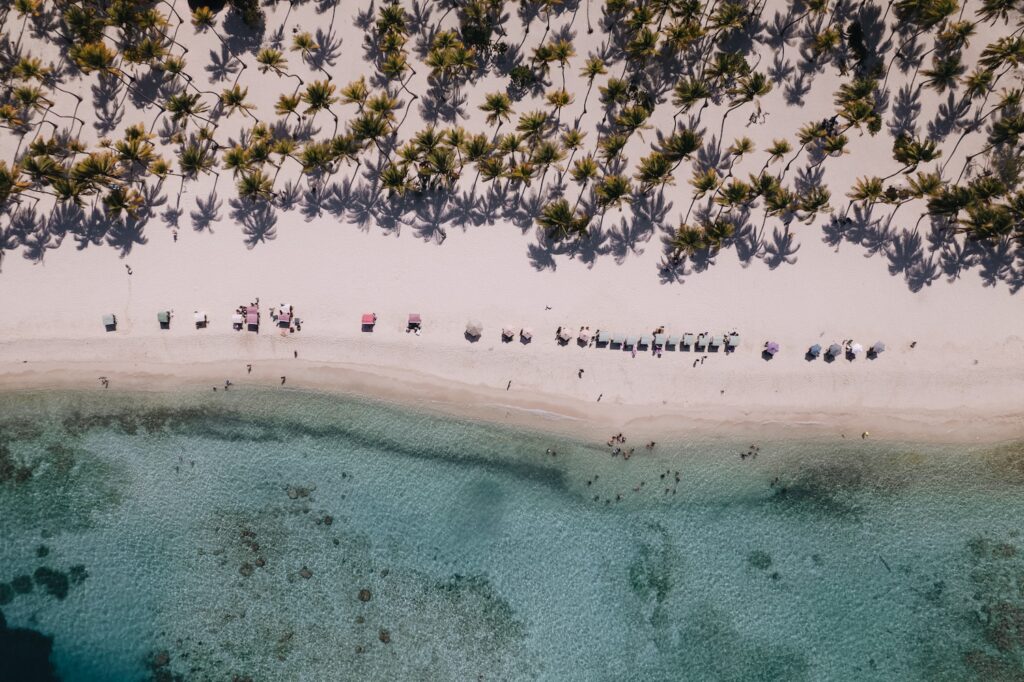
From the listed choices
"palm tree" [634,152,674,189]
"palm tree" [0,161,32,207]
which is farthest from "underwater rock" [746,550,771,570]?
"palm tree" [0,161,32,207]

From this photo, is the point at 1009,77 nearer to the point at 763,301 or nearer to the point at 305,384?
the point at 763,301

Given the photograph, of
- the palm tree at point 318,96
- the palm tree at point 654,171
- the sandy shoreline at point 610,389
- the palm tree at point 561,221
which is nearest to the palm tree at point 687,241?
the palm tree at point 654,171

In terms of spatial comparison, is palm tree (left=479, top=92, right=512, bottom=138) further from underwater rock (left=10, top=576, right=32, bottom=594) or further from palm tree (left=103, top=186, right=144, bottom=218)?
underwater rock (left=10, top=576, right=32, bottom=594)

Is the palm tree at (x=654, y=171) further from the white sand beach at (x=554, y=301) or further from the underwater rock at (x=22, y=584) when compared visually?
the underwater rock at (x=22, y=584)

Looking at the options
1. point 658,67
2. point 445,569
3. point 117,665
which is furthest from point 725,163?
point 117,665

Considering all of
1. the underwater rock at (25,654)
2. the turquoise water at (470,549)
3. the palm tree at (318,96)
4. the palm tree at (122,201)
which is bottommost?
the underwater rock at (25,654)

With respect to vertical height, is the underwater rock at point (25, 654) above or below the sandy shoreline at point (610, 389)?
below

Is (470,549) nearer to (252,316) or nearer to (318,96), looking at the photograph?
(252,316)
